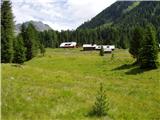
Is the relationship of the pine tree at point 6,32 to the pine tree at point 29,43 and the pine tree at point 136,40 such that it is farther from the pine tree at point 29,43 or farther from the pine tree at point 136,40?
the pine tree at point 136,40

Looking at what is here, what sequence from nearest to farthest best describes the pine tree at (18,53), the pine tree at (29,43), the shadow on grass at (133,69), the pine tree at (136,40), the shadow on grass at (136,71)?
the shadow on grass at (136,71) < the shadow on grass at (133,69) < the pine tree at (136,40) < the pine tree at (18,53) < the pine tree at (29,43)

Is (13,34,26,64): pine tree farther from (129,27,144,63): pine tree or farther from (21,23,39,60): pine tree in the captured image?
(129,27,144,63): pine tree

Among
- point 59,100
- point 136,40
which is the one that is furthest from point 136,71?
point 59,100

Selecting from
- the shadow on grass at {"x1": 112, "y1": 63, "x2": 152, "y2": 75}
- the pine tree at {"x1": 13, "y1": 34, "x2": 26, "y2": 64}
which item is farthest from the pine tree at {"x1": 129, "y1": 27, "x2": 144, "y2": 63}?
the pine tree at {"x1": 13, "y1": 34, "x2": 26, "y2": 64}

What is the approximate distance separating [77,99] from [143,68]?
155 feet

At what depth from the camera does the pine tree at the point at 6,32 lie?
79938 mm

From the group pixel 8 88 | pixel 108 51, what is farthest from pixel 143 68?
pixel 108 51

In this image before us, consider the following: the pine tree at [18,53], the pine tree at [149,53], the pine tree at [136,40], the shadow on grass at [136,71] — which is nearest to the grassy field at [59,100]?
the shadow on grass at [136,71]

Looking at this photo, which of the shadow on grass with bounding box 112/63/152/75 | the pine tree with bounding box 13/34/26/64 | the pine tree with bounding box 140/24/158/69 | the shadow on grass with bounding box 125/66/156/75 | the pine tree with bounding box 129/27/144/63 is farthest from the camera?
the pine tree with bounding box 13/34/26/64

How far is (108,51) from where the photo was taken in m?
156

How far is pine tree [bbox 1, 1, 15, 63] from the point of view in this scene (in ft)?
262

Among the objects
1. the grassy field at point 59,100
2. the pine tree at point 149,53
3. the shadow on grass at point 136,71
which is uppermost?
the pine tree at point 149,53

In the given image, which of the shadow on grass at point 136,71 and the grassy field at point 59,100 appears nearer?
the grassy field at point 59,100

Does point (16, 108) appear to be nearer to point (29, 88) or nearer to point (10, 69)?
point (29, 88)
